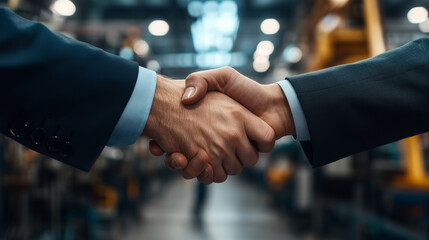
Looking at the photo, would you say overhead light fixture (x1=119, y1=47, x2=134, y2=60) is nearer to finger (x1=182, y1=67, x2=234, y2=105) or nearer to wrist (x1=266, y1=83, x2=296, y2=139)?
finger (x1=182, y1=67, x2=234, y2=105)

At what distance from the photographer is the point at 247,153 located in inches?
59.7

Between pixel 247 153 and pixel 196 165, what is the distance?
22 cm

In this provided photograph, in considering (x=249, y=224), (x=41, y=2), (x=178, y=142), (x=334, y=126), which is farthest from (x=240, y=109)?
(x=249, y=224)

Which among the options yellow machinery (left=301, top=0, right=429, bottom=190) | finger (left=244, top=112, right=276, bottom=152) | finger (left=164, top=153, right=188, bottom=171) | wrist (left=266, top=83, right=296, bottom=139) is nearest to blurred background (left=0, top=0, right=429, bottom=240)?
yellow machinery (left=301, top=0, right=429, bottom=190)

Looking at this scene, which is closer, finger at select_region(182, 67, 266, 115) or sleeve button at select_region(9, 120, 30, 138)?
sleeve button at select_region(9, 120, 30, 138)

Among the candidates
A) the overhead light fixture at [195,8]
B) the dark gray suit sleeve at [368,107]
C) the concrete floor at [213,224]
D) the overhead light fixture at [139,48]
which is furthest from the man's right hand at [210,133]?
the overhead light fixture at [195,8]

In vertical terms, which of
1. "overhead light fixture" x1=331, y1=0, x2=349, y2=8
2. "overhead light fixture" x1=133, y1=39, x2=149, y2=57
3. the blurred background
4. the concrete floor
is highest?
"overhead light fixture" x1=133, y1=39, x2=149, y2=57

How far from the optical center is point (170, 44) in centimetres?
1359

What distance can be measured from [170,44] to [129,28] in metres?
9.68

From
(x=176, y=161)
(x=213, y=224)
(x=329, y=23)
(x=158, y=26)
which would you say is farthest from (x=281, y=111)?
(x=158, y=26)

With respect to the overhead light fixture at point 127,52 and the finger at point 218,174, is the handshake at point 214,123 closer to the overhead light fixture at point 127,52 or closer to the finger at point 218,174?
the finger at point 218,174

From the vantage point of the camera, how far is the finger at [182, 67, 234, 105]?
1460 mm

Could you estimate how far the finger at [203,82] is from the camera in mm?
1460

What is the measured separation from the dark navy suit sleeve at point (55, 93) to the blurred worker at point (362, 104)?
0.68 meters
